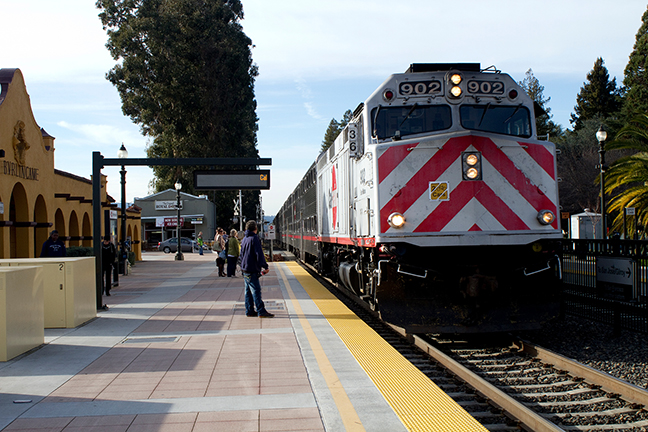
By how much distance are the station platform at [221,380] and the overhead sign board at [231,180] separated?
5557mm

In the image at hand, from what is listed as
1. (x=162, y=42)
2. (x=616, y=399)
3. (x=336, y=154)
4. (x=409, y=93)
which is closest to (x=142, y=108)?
(x=162, y=42)

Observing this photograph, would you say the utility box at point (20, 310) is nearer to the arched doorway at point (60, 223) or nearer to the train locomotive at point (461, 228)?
the train locomotive at point (461, 228)

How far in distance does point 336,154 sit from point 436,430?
314 inches

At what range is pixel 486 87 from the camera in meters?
8.05

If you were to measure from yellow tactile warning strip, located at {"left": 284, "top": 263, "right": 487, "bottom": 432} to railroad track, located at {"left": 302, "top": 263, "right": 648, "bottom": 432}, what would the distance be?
0.38 metres

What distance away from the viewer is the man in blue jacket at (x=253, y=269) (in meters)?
9.72

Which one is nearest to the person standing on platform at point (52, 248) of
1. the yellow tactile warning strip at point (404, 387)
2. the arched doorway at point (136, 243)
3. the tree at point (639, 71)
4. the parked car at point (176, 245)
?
the yellow tactile warning strip at point (404, 387)

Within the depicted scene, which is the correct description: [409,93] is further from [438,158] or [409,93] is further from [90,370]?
[90,370]

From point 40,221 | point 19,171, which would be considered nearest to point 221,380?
point 19,171

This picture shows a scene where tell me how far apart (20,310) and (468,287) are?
18.4 feet

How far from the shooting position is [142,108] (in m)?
41.2

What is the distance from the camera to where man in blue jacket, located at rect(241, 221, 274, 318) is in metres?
9.72

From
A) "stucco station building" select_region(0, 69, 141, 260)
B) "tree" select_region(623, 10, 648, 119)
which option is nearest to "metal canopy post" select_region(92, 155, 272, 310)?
"stucco station building" select_region(0, 69, 141, 260)

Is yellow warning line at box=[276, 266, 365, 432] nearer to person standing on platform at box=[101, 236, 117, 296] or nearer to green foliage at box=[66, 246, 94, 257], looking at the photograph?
person standing on platform at box=[101, 236, 117, 296]
